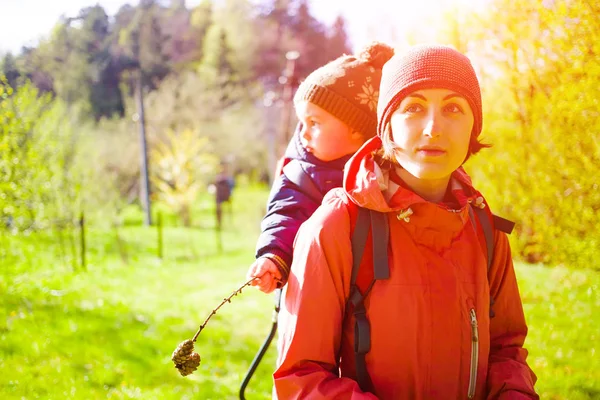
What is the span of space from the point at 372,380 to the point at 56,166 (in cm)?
783

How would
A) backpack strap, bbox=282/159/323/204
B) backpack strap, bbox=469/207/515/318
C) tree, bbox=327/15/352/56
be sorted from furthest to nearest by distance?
1. tree, bbox=327/15/352/56
2. backpack strap, bbox=282/159/323/204
3. backpack strap, bbox=469/207/515/318

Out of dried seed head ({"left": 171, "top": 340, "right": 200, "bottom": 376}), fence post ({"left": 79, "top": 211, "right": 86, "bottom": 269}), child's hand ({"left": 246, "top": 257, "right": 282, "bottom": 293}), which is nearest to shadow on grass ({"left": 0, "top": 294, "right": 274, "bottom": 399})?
dried seed head ({"left": 171, "top": 340, "right": 200, "bottom": 376})

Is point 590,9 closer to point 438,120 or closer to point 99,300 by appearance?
point 438,120

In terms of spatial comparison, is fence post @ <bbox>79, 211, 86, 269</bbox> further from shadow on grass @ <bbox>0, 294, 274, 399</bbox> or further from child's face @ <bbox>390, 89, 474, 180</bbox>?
child's face @ <bbox>390, 89, 474, 180</bbox>

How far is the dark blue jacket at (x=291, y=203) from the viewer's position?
1.83m

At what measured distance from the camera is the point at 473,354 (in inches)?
59.3

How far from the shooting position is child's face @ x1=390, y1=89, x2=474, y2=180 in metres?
1.44

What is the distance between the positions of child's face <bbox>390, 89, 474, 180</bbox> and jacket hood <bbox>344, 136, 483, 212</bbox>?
0.08m

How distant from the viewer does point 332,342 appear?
Answer: 1459mm

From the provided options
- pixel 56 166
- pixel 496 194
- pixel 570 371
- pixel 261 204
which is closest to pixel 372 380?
pixel 570 371

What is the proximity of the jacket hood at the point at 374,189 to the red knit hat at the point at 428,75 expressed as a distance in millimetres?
144

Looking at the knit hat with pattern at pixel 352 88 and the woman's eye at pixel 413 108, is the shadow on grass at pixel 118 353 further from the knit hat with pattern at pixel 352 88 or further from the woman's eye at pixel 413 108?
the woman's eye at pixel 413 108

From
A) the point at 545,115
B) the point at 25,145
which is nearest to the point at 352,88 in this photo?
the point at 545,115

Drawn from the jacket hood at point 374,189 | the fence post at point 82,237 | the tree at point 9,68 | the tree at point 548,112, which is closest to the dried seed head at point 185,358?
the jacket hood at point 374,189
